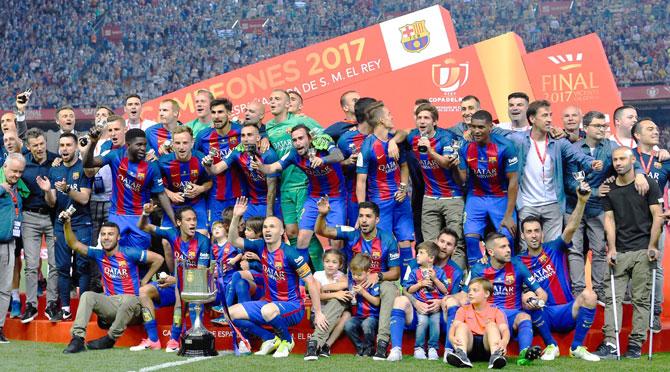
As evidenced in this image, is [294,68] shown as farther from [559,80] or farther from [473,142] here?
[473,142]

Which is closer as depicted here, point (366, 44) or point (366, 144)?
point (366, 144)

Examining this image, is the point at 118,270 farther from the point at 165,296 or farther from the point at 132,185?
the point at 132,185

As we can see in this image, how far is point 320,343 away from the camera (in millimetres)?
7105

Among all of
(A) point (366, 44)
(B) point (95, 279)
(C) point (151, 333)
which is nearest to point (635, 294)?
(C) point (151, 333)

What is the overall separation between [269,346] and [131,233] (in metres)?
1.69

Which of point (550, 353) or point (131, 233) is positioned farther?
point (131, 233)

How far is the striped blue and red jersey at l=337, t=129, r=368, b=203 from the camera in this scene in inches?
317

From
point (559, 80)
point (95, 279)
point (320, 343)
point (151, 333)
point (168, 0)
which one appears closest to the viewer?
point (320, 343)

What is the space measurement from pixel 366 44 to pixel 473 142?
605cm

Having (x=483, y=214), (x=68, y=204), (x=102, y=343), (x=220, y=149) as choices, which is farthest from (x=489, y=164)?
(x=68, y=204)

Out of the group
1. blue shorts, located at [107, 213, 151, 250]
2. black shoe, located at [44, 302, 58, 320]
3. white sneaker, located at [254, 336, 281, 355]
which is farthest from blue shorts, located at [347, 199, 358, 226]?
black shoe, located at [44, 302, 58, 320]

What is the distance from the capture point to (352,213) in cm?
818

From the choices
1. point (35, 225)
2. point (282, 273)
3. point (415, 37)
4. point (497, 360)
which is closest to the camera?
point (497, 360)

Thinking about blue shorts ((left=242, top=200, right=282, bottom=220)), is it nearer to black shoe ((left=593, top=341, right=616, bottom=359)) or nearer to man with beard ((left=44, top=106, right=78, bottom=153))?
man with beard ((left=44, top=106, right=78, bottom=153))
